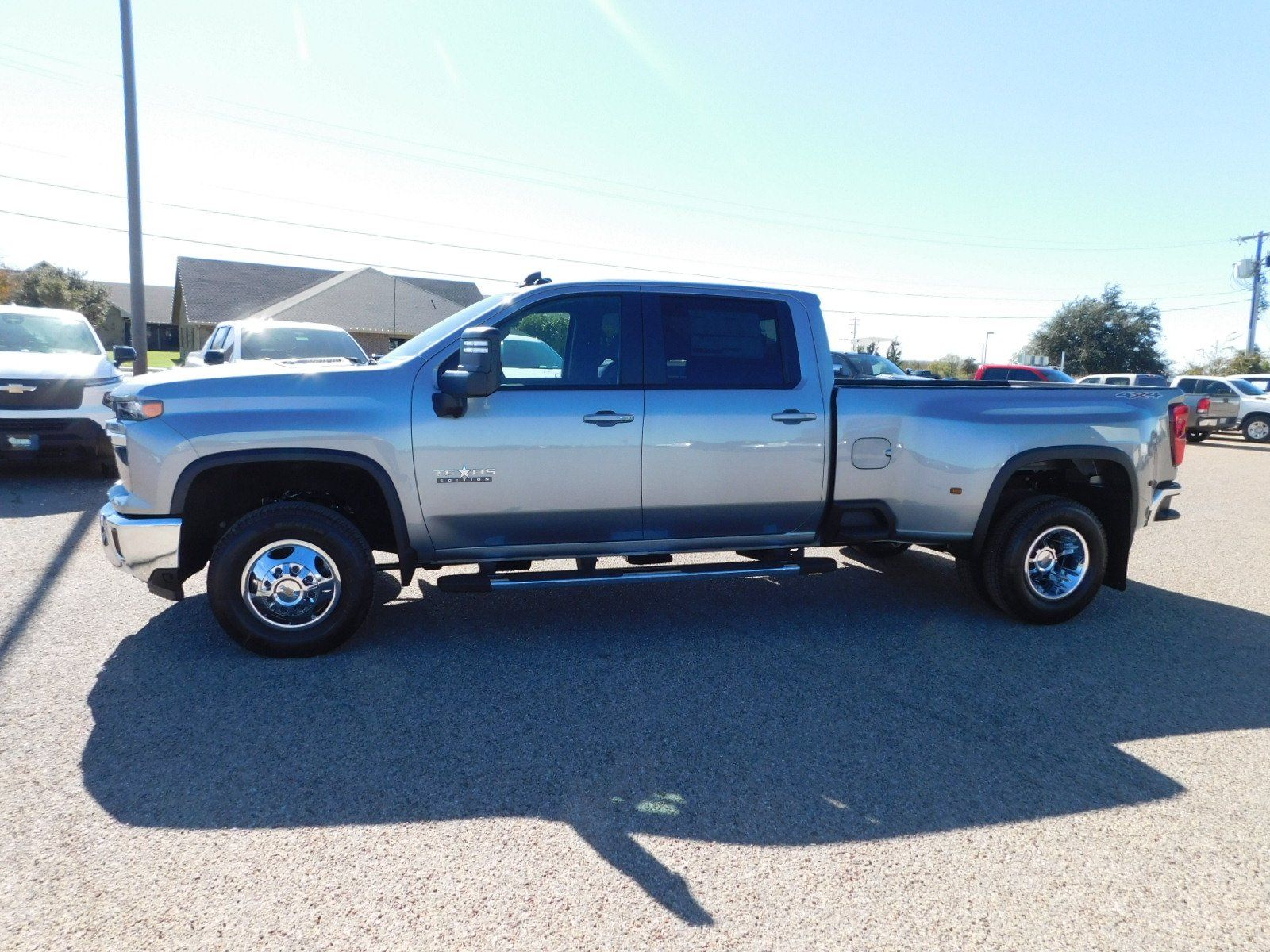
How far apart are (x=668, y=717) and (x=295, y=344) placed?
8.64 meters

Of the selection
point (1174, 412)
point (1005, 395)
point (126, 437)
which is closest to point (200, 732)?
point (126, 437)

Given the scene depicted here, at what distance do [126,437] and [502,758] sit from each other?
264 centimetres

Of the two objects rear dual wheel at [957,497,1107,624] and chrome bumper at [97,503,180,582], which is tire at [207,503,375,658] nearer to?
chrome bumper at [97,503,180,582]

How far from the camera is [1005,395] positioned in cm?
528

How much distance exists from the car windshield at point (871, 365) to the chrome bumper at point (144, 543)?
17985mm

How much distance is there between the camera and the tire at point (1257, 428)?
22469 mm

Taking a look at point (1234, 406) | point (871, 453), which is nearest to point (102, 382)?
point (871, 453)

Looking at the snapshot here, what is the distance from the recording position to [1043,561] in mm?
5445

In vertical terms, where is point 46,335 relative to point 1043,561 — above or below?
above

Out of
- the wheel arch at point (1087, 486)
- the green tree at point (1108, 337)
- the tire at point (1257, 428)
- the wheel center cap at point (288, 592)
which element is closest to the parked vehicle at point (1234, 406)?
the tire at point (1257, 428)

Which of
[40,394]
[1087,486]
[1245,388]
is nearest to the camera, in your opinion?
[1087,486]

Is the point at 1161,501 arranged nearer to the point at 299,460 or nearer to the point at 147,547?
the point at 299,460

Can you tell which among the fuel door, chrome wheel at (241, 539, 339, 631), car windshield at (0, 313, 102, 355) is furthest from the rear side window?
car windshield at (0, 313, 102, 355)

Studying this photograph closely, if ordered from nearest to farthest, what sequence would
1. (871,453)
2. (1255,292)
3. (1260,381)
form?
(871,453) → (1260,381) → (1255,292)
